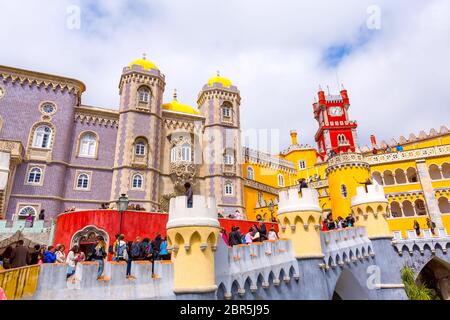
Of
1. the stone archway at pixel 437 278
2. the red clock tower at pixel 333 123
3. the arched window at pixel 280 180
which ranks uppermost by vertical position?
the red clock tower at pixel 333 123

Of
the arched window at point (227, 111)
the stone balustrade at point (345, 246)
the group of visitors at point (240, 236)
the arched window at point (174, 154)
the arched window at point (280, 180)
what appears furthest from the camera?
the arched window at point (280, 180)

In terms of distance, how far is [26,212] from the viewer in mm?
22844

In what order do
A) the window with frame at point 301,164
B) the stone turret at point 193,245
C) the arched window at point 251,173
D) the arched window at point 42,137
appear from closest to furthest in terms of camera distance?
the stone turret at point 193,245 → the arched window at point 42,137 → the arched window at point 251,173 → the window with frame at point 301,164

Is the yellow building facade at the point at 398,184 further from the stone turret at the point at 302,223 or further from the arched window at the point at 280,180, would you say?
the stone turret at the point at 302,223

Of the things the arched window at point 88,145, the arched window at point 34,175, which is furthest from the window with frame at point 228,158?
the arched window at point 34,175

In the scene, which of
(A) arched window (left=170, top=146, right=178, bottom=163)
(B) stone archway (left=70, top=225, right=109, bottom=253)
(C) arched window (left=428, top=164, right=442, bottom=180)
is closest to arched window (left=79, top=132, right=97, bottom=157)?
(A) arched window (left=170, top=146, right=178, bottom=163)

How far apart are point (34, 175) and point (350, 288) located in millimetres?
24634

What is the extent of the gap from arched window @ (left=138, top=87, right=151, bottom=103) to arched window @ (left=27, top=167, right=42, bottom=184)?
34.8ft

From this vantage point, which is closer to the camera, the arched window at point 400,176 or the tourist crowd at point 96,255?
the tourist crowd at point 96,255

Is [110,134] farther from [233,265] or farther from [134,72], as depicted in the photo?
[233,265]

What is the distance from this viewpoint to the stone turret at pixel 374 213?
19.1 m

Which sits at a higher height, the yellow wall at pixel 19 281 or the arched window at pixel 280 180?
the arched window at pixel 280 180

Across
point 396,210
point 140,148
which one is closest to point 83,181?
point 140,148
